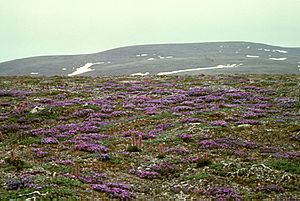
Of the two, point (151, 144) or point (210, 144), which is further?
point (151, 144)

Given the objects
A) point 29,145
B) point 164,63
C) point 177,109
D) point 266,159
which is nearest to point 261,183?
point 266,159

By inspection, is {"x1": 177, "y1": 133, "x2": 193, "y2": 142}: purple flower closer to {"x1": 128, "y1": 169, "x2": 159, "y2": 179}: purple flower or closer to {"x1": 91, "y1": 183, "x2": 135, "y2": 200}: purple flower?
{"x1": 128, "y1": 169, "x2": 159, "y2": 179}: purple flower

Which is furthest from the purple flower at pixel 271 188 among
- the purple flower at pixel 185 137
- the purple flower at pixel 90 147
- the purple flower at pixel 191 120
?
the purple flower at pixel 191 120

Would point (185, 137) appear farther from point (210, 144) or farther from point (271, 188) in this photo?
point (271, 188)

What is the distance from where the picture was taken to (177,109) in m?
34.1

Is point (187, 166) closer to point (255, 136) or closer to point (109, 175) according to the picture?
point (109, 175)

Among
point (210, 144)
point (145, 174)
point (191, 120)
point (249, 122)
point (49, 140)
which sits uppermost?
point (49, 140)

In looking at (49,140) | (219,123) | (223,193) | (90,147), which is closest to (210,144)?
(219,123)

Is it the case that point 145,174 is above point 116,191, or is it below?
below

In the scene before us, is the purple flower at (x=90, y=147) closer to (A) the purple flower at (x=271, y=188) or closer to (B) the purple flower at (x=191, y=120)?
(B) the purple flower at (x=191, y=120)

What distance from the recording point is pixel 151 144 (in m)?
24.0

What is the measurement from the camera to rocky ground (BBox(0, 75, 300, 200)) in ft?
53.1

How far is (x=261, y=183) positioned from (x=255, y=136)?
332 inches

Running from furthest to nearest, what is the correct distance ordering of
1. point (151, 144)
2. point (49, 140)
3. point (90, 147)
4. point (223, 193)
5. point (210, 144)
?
point (49, 140) → point (151, 144) → point (210, 144) → point (90, 147) → point (223, 193)
